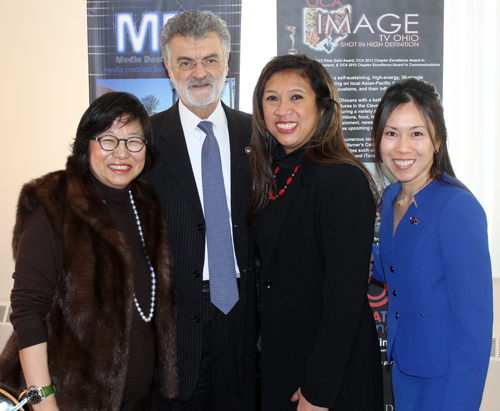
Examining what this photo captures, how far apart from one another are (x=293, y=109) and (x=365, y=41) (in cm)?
186

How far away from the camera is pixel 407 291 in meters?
1.63

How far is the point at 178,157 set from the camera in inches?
80.9

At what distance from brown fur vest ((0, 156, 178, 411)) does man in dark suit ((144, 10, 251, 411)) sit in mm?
396

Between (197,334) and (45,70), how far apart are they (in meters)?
2.81

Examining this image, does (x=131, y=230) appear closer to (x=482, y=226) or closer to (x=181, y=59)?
(x=181, y=59)

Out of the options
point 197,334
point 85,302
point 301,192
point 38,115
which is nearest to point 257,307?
point 197,334

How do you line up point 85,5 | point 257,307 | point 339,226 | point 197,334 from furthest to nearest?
point 85,5
point 197,334
point 257,307
point 339,226

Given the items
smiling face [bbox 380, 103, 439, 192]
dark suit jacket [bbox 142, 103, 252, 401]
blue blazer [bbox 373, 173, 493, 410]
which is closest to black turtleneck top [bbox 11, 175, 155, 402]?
dark suit jacket [bbox 142, 103, 252, 401]

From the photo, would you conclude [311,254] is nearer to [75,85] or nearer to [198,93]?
[198,93]

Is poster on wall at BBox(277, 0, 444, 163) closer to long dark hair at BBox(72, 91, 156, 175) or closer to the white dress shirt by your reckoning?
the white dress shirt

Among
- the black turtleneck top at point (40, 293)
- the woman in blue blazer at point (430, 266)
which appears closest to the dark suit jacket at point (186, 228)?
the black turtleneck top at point (40, 293)

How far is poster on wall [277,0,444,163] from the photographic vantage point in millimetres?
3072

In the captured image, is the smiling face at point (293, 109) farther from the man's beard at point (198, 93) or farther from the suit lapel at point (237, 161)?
the man's beard at point (198, 93)

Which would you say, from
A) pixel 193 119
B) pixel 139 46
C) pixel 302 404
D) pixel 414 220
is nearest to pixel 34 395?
pixel 302 404
